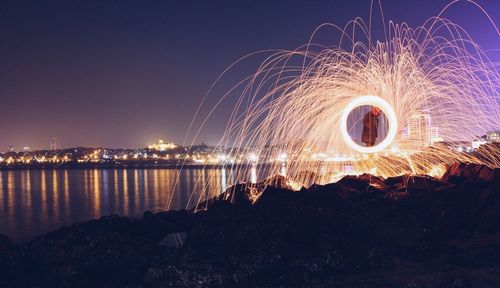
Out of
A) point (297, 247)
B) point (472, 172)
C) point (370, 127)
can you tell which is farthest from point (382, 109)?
point (297, 247)

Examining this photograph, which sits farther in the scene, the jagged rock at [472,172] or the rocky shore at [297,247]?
the jagged rock at [472,172]

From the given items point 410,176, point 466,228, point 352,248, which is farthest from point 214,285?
point 410,176

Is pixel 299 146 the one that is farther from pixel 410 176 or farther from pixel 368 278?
pixel 368 278

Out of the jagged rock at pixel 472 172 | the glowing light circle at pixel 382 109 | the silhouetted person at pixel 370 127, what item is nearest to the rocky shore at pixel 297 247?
the jagged rock at pixel 472 172

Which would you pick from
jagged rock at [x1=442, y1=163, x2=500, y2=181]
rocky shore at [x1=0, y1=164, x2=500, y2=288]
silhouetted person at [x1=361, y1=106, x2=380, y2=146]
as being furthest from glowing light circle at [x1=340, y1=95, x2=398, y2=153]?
rocky shore at [x1=0, y1=164, x2=500, y2=288]

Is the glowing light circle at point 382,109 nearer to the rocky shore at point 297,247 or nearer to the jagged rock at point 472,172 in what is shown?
the jagged rock at point 472,172

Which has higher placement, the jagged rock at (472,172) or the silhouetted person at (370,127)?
the silhouetted person at (370,127)
